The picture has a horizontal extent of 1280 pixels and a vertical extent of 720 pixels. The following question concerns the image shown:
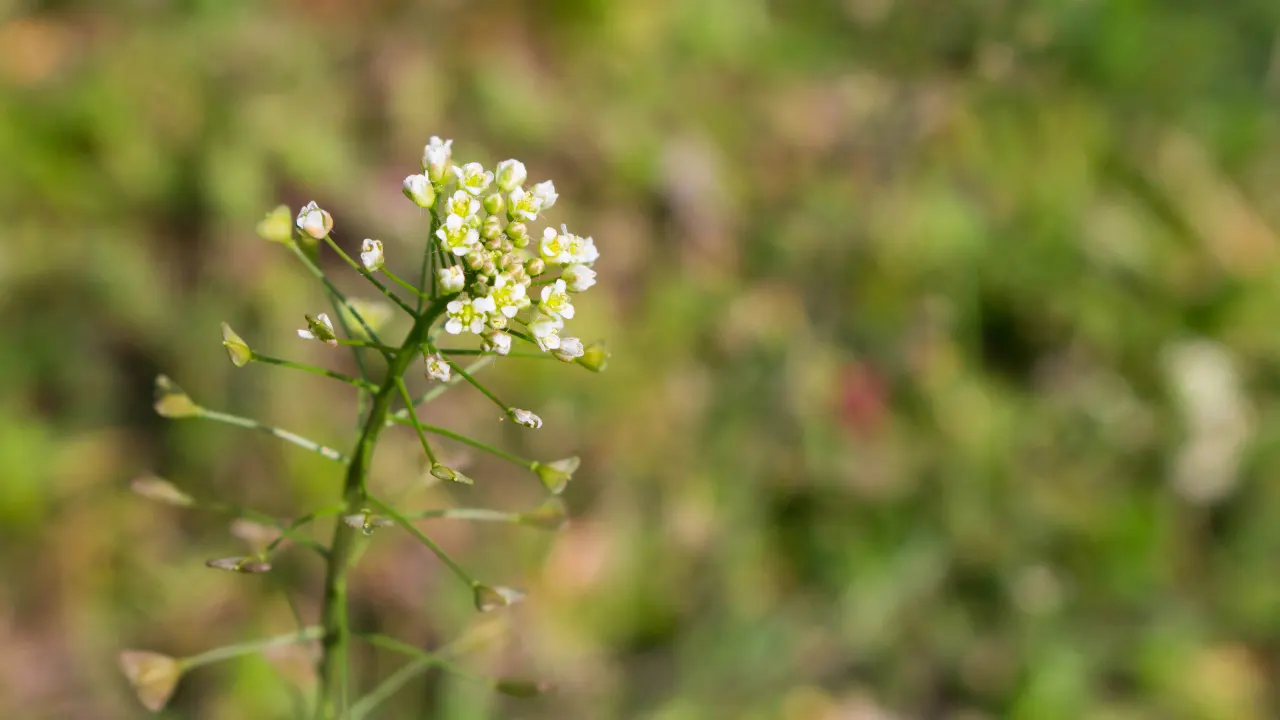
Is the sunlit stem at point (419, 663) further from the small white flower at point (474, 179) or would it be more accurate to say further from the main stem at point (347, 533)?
the small white flower at point (474, 179)

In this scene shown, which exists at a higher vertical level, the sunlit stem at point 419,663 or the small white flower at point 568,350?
the small white flower at point 568,350

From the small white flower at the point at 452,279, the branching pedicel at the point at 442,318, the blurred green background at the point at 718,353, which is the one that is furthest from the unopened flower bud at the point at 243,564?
the blurred green background at the point at 718,353

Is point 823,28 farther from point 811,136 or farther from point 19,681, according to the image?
point 19,681

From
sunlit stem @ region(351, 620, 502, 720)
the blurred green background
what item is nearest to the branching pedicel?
sunlit stem @ region(351, 620, 502, 720)

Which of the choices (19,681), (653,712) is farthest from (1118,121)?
(19,681)

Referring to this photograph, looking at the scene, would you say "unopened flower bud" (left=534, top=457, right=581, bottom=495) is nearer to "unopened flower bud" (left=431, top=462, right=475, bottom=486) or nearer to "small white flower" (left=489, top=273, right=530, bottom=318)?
"unopened flower bud" (left=431, top=462, right=475, bottom=486)

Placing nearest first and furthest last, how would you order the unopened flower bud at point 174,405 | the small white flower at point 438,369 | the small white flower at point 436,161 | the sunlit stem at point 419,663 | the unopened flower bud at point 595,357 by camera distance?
the small white flower at point 438,369 → the small white flower at point 436,161 → the unopened flower bud at point 595,357 → the unopened flower bud at point 174,405 → the sunlit stem at point 419,663
